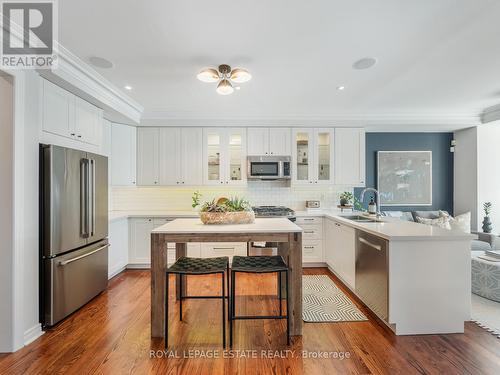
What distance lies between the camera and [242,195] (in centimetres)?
473

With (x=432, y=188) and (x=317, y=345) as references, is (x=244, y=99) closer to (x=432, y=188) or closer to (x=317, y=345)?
(x=317, y=345)

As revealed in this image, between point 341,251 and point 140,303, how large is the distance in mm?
2586

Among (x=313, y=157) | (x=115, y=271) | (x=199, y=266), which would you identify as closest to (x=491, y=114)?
(x=313, y=157)

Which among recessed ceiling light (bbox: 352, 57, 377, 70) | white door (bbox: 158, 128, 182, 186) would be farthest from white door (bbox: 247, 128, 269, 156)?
recessed ceiling light (bbox: 352, 57, 377, 70)

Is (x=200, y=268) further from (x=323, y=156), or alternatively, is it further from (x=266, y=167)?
(x=323, y=156)

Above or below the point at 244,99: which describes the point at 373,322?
below

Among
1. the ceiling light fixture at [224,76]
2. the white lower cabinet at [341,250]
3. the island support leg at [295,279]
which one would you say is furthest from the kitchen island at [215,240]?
the ceiling light fixture at [224,76]

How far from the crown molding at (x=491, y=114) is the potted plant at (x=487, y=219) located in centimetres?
140

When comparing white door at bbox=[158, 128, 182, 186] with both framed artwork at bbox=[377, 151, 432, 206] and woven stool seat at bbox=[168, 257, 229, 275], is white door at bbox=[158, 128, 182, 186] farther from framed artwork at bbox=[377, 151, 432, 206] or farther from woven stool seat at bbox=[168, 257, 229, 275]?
framed artwork at bbox=[377, 151, 432, 206]

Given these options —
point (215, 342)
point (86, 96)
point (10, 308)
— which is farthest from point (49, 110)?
point (215, 342)

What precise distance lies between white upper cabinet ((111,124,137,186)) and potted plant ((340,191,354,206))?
3.62m

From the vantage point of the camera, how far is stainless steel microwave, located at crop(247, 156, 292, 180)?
14.2 ft

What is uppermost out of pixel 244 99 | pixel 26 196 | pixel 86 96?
pixel 244 99

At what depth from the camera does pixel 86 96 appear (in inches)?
116
